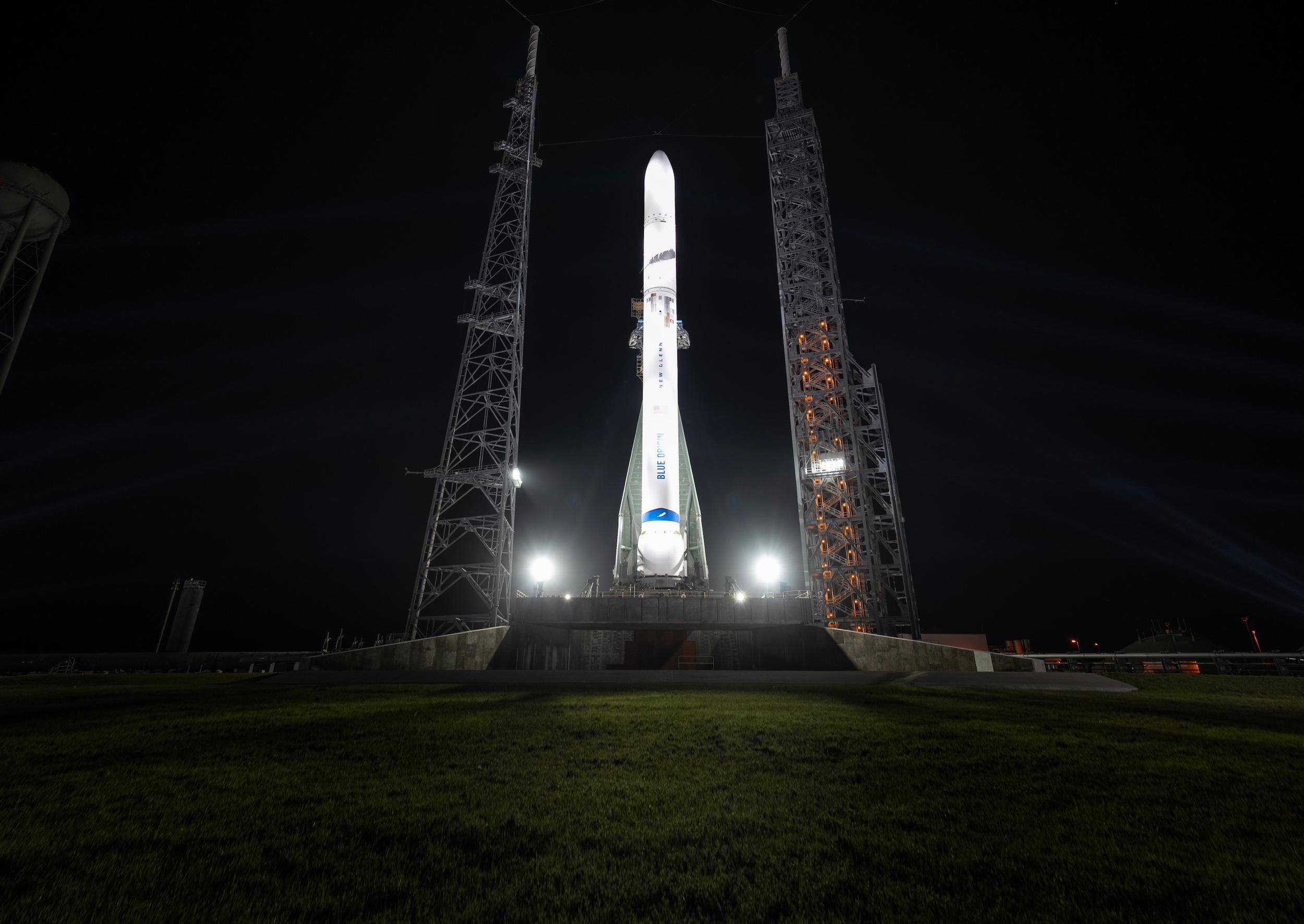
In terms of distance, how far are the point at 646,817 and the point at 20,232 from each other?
32.8 meters

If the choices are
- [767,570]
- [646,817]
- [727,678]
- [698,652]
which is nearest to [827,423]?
[767,570]

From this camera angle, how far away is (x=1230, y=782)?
16.9 ft

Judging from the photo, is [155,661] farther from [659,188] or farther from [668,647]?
[659,188]

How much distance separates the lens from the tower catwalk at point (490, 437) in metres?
29.5

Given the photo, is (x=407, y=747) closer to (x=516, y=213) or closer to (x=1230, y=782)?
(x=1230, y=782)

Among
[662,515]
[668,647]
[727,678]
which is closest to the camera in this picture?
[727,678]

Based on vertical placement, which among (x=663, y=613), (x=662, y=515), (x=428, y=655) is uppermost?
(x=662, y=515)

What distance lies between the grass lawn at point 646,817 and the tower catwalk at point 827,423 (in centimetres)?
2498

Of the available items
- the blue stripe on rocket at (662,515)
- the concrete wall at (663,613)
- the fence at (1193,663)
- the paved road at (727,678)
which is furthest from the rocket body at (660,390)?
the fence at (1193,663)

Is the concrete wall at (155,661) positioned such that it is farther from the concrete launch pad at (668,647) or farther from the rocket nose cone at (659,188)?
the rocket nose cone at (659,188)

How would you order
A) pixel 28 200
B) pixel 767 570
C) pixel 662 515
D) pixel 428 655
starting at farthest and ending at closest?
1. pixel 767 570
2. pixel 662 515
3. pixel 28 200
4. pixel 428 655

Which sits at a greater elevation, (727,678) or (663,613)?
(663,613)

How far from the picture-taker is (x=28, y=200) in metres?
22.9

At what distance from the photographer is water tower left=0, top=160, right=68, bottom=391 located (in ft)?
73.3
